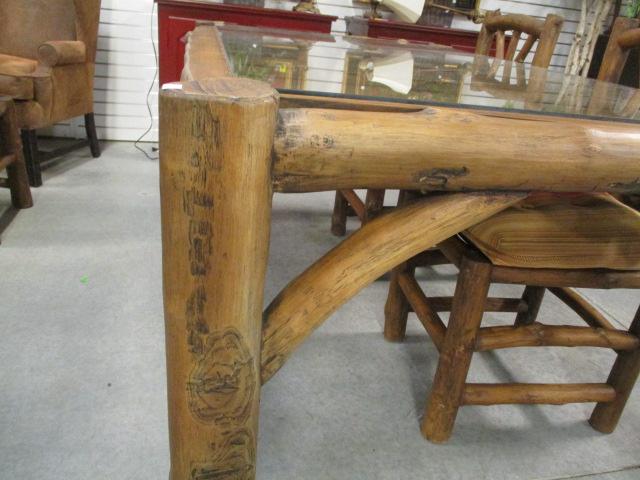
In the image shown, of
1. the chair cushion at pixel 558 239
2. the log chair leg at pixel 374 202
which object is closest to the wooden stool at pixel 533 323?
the chair cushion at pixel 558 239

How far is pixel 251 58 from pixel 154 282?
92cm

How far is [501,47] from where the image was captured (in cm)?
219

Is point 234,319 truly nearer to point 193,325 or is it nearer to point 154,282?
point 193,325

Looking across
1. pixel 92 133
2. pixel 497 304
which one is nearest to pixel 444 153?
pixel 497 304

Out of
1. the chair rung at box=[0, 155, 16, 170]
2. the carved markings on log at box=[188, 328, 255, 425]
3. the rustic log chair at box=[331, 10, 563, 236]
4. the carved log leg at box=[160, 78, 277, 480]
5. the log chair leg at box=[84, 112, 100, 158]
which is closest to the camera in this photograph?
the carved log leg at box=[160, 78, 277, 480]

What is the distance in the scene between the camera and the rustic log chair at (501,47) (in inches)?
59.6

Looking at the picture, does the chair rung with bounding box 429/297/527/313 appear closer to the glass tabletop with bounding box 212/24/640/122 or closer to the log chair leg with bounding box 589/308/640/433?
the log chair leg with bounding box 589/308/640/433

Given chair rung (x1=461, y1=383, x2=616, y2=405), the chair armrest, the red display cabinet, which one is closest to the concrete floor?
chair rung (x1=461, y1=383, x2=616, y2=405)

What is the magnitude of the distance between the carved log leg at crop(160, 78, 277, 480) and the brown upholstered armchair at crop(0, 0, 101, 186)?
6.49 feet

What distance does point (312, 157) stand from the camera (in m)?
0.61

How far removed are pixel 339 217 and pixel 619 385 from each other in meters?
1.27

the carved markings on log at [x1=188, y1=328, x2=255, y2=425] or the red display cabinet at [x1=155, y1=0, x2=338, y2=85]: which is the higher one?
the red display cabinet at [x1=155, y1=0, x2=338, y2=85]

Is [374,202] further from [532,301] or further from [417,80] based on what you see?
[532,301]

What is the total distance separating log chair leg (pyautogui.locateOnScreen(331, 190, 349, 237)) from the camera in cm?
217
